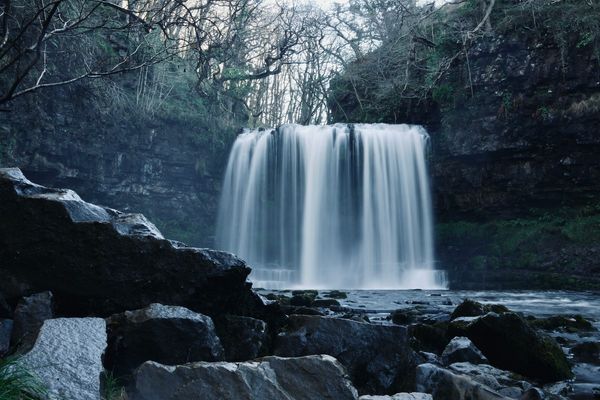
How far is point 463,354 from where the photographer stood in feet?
16.5

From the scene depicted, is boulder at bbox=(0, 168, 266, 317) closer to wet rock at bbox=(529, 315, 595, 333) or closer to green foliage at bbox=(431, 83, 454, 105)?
wet rock at bbox=(529, 315, 595, 333)

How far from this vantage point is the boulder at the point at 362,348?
4.34 meters

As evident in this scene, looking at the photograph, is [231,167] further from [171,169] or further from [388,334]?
[388,334]

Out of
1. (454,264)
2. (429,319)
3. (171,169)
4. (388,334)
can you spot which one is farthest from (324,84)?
(388,334)

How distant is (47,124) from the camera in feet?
57.3

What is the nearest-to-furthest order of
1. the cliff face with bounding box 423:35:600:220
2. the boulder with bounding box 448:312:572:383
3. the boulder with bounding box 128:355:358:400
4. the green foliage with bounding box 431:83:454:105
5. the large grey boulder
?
1. the large grey boulder
2. the boulder with bounding box 128:355:358:400
3. the boulder with bounding box 448:312:572:383
4. the cliff face with bounding box 423:35:600:220
5. the green foliage with bounding box 431:83:454:105

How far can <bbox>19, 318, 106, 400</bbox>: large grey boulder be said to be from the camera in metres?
2.56

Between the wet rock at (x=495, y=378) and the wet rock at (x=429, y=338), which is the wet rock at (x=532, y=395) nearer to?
the wet rock at (x=495, y=378)

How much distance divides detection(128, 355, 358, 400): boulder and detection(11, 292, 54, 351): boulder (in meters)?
1.29

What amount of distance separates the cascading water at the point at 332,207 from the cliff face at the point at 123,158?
119 cm

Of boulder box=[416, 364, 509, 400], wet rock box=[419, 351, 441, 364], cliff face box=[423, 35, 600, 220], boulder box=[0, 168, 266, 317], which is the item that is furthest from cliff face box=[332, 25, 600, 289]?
boulder box=[0, 168, 266, 317]

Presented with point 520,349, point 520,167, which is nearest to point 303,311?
point 520,349

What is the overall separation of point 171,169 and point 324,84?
46.3ft

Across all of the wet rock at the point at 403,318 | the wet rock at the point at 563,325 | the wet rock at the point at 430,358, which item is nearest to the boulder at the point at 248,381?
the wet rock at the point at 430,358
